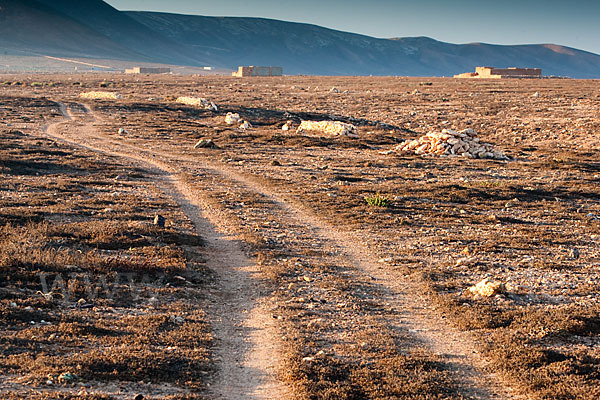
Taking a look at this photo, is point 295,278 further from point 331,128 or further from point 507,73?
point 507,73

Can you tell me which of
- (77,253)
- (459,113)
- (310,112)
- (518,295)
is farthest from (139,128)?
(518,295)

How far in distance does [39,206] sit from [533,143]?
29.8m

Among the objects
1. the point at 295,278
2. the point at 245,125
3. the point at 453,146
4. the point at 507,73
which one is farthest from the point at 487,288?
the point at 507,73

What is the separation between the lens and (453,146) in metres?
30.3

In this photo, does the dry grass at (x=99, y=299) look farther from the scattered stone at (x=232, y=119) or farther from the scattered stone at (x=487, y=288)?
the scattered stone at (x=232, y=119)

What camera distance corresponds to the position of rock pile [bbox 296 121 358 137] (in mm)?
37531

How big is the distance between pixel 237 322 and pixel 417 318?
260 centimetres

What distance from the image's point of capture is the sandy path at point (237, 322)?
275 inches

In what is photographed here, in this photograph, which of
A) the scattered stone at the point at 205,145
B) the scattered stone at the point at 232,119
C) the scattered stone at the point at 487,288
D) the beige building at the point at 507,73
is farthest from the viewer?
the beige building at the point at 507,73

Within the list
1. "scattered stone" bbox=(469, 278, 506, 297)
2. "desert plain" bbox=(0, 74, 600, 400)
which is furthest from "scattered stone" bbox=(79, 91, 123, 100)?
"scattered stone" bbox=(469, 278, 506, 297)

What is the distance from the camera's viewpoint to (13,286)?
9.56 meters

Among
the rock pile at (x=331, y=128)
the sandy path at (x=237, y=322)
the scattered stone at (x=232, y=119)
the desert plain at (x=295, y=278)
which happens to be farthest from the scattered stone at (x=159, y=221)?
the scattered stone at (x=232, y=119)

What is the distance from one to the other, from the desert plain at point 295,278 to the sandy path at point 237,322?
33 millimetres

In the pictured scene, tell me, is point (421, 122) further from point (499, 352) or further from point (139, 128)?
point (499, 352)
